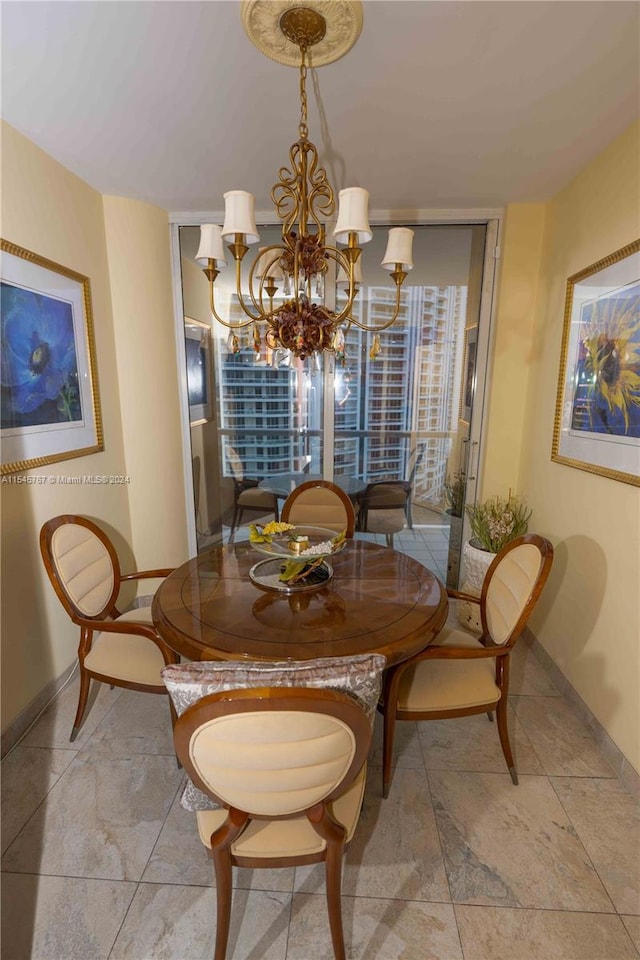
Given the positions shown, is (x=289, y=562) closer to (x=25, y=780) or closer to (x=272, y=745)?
(x=272, y=745)

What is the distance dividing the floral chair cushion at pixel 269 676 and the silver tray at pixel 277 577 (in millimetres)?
722

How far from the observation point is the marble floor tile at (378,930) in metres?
1.21

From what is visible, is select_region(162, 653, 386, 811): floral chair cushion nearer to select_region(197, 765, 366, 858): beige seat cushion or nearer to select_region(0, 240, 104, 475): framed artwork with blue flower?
select_region(197, 765, 366, 858): beige seat cushion

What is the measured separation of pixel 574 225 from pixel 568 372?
74 centimetres

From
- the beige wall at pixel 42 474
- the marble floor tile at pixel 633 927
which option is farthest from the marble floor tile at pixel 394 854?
the beige wall at pixel 42 474

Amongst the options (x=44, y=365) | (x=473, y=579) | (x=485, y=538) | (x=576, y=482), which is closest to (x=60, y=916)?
(x=44, y=365)

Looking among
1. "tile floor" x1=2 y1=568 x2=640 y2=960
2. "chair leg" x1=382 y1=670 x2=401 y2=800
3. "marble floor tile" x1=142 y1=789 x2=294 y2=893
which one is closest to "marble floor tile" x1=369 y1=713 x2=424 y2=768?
"tile floor" x1=2 y1=568 x2=640 y2=960

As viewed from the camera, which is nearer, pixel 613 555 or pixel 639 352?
pixel 639 352

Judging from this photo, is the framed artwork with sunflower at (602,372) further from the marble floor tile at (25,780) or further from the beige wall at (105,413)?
the marble floor tile at (25,780)

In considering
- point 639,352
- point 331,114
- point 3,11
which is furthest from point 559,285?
point 3,11

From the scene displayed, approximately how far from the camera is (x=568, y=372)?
223cm

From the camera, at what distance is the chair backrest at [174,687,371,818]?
34.4 inches

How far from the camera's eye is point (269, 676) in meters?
0.90

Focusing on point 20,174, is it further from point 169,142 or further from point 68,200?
point 169,142
